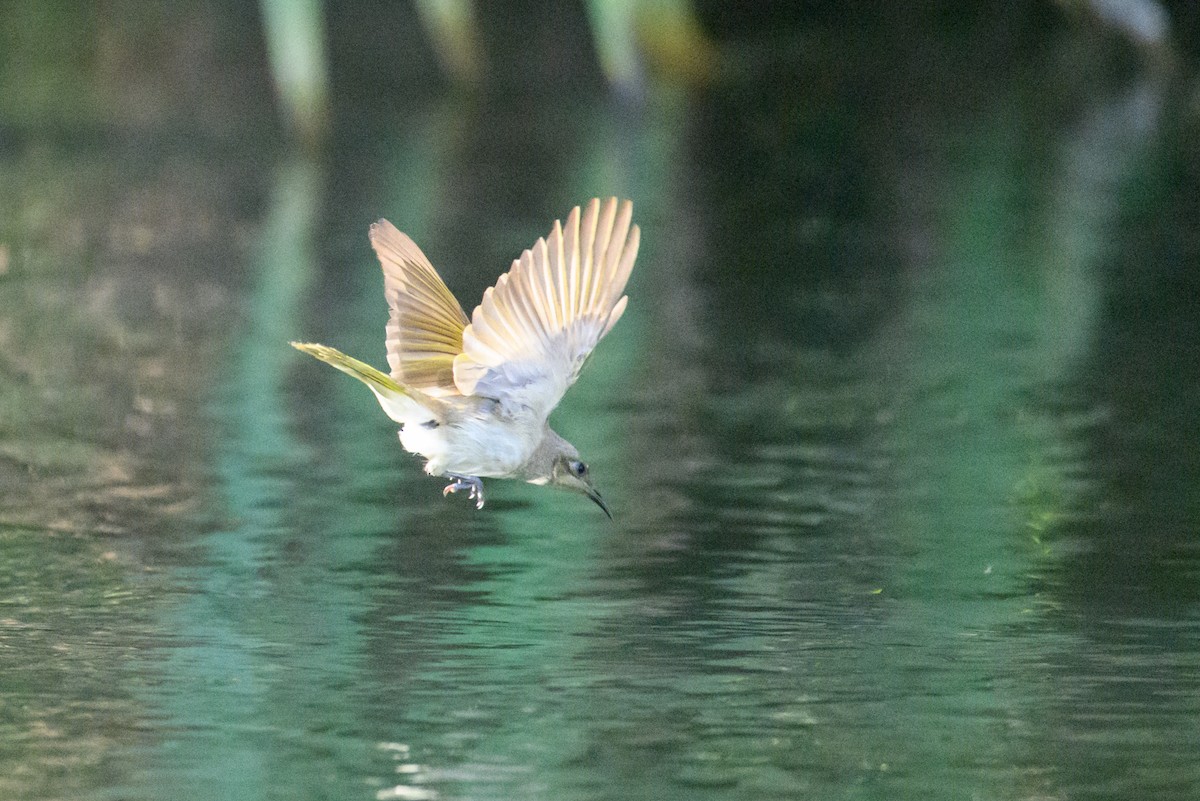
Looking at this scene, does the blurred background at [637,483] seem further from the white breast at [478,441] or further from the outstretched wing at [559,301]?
the outstretched wing at [559,301]

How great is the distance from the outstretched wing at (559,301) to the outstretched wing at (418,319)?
242 mm

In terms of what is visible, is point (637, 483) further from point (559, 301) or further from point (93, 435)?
point (559, 301)

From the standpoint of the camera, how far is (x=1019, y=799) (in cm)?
509

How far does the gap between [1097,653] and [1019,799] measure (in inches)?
49.7

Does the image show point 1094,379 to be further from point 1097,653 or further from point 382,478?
point 1097,653

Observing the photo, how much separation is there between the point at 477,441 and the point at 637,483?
2509 millimetres

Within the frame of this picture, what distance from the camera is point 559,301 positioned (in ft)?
19.6

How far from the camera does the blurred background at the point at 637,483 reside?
218 inches

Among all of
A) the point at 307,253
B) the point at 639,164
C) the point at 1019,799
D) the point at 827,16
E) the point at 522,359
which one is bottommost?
the point at 1019,799

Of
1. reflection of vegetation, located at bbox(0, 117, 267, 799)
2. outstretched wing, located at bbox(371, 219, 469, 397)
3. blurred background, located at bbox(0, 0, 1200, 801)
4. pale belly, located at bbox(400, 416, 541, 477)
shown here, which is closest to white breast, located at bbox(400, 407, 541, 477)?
pale belly, located at bbox(400, 416, 541, 477)

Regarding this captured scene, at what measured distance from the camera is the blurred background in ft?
18.2

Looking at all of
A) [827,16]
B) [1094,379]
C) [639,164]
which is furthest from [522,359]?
[827,16]

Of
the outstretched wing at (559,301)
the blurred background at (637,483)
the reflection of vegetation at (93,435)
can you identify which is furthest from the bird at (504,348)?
the reflection of vegetation at (93,435)

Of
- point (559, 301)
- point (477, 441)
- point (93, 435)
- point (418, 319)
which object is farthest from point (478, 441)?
point (93, 435)
